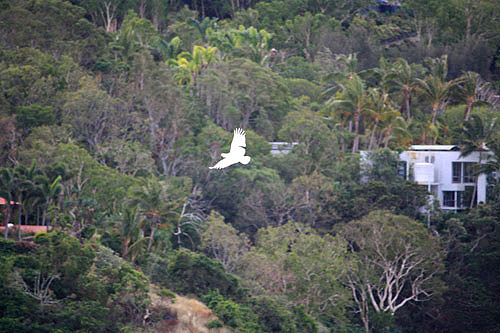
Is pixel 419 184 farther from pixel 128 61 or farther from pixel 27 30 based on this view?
pixel 27 30

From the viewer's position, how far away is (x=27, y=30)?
5156cm

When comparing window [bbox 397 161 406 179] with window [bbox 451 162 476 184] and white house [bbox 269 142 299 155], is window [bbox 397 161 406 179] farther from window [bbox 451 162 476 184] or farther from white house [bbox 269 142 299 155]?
white house [bbox 269 142 299 155]

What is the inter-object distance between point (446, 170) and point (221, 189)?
486 inches

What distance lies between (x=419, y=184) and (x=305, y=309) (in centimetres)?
1253

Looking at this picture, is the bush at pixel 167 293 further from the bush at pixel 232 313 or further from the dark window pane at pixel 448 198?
A: the dark window pane at pixel 448 198

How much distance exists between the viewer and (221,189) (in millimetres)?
48812

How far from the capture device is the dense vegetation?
35.5 metres

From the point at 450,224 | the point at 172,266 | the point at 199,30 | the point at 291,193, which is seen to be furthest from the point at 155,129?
the point at 199,30

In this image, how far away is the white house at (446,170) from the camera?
165ft

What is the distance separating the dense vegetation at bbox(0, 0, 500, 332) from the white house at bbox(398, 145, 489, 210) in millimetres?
1126

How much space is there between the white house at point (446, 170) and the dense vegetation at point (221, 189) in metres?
1.13

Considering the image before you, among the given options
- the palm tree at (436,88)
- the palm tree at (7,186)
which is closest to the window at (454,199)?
the palm tree at (436,88)

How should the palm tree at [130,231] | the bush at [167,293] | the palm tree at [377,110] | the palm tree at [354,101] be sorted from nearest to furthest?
1. the bush at [167,293]
2. the palm tree at [130,231]
3. the palm tree at [377,110]
4. the palm tree at [354,101]

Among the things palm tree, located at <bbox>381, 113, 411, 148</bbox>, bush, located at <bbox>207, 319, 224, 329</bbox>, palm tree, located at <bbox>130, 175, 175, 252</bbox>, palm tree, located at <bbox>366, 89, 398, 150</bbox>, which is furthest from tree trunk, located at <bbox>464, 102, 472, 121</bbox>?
bush, located at <bbox>207, 319, 224, 329</bbox>
